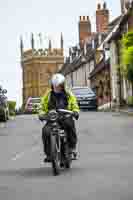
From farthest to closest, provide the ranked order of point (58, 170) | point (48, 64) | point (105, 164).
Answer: point (48, 64)
point (105, 164)
point (58, 170)

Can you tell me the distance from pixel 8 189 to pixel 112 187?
5.02 feet

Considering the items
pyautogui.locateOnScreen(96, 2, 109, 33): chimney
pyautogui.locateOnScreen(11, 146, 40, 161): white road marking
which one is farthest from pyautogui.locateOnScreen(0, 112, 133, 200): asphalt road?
pyautogui.locateOnScreen(96, 2, 109, 33): chimney

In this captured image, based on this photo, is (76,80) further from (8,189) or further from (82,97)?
(8,189)

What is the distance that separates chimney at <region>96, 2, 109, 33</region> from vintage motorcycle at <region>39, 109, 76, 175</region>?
266 feet

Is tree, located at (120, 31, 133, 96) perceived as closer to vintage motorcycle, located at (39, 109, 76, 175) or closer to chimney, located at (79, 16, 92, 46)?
vintage motorcycle, located at (39, 109, 76, 175)

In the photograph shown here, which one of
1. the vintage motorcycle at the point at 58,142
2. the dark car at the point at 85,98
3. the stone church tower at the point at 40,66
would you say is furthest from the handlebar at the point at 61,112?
the stone church tower at the point at 40,66

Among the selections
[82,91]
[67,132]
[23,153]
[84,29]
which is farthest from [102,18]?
[67,132]

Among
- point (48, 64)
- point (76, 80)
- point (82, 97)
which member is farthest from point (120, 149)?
point (48, 64)

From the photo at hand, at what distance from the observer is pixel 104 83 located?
271ft

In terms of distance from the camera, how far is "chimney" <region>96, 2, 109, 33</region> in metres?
95.0

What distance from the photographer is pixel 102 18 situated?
96.4 metres

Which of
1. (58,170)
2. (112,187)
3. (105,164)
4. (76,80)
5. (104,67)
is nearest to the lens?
(112,187)

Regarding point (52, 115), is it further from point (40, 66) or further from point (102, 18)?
point (40, 66)

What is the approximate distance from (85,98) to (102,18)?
4355 centimetres
